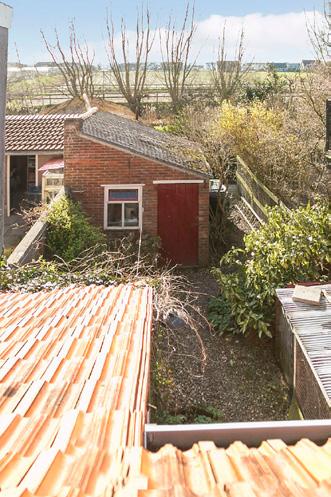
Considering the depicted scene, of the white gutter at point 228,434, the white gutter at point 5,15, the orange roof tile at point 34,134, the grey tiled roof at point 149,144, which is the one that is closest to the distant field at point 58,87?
the orange roof tile at point 34,134

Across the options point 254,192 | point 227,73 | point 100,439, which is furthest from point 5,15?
point 227,73

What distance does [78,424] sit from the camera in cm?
318

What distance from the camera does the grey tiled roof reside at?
1614cm

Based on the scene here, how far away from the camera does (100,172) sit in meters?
16.0

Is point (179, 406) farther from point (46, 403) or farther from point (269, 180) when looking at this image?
point (269, 180)

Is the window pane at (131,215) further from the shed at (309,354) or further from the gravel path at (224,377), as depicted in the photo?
the shed at (309,354)

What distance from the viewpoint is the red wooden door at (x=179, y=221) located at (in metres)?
16.4

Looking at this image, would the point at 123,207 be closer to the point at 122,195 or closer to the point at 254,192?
the point at 122,195

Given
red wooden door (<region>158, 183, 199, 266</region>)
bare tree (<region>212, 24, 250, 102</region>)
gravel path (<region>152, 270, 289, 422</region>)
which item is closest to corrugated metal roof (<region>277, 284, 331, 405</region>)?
gravel path (<region>152, 270, 289, 422</region>)

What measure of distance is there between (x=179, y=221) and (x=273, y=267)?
6.34 m

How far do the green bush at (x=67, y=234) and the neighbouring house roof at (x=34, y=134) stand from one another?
6.35 metres

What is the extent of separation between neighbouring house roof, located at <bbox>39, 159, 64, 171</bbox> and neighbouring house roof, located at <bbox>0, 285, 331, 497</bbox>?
13398 millimetres

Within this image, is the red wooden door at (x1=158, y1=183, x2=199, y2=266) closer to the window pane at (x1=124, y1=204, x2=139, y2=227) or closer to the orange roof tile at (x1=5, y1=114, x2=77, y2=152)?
the window pane at (x1=124, y1=204, x2=139, y2=227)

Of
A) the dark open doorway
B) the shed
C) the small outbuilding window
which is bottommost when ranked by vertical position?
the shed
